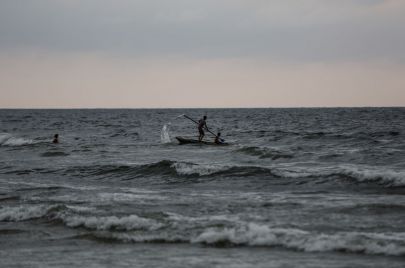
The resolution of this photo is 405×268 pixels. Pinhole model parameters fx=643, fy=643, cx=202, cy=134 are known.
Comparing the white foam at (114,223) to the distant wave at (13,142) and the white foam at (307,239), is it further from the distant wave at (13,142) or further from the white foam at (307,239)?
the distant wave at (13,142)

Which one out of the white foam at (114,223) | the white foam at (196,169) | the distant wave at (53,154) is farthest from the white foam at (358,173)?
the distant wave at (53,154)

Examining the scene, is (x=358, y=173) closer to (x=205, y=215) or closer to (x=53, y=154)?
(x=205, y=215)

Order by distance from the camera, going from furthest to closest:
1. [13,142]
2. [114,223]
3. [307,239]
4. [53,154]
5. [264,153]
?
[13,142] → [53,154] → [264,153] → [114,223] → [307,239]

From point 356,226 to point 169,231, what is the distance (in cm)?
345

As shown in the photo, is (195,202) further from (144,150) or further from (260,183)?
(144,150)

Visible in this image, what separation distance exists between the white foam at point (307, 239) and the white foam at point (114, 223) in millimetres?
1486

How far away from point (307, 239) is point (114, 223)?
12.9 ft

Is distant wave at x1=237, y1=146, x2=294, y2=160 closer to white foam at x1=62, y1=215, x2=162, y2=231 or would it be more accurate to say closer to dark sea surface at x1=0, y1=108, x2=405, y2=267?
dark sea surface at x1=0, y1=108, x2=405, y2=267

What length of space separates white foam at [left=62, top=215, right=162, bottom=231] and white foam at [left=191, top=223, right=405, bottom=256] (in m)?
1.49

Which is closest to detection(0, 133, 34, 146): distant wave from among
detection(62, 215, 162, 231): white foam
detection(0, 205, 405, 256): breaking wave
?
detection(0, 205, 405, 256): breaking wave

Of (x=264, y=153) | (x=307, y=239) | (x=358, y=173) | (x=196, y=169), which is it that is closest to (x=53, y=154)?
(x=264, y=153)

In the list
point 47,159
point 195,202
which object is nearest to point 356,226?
point 195,202

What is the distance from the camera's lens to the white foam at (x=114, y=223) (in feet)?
40.2

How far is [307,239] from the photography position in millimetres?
10602
